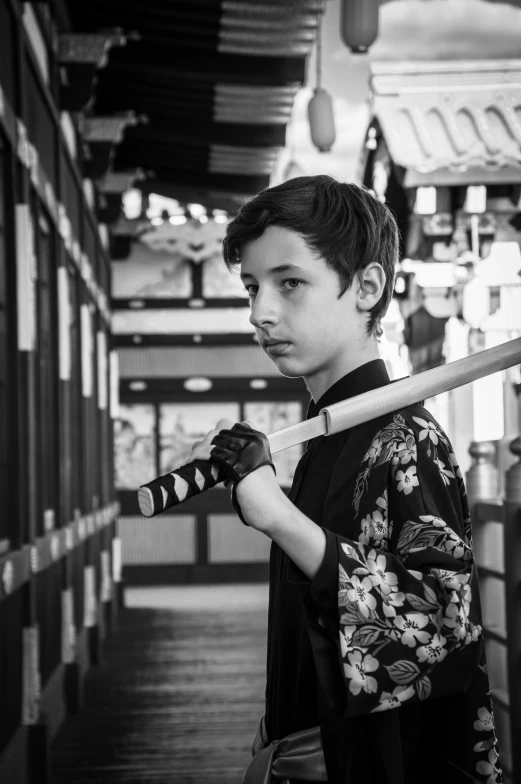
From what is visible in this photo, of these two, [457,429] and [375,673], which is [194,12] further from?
[375,673]

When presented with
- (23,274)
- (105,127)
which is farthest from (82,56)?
(23,274)

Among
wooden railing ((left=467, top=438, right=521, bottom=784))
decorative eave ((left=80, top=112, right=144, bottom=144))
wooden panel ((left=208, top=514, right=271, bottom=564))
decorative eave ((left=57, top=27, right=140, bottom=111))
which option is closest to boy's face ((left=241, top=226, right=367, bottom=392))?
wooden railing ((left=467, top=438, right=521, bottom=784))

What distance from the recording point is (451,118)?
6137mm

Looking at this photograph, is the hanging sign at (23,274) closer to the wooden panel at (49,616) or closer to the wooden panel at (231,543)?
the wooden panel at (49,616)

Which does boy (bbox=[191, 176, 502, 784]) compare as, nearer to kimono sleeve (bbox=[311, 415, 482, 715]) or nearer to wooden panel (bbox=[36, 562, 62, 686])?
kimono sleeve (bbox=[311, 415, 482, 715])

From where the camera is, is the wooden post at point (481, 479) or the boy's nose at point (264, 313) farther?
the wooden post at point (481, 479)

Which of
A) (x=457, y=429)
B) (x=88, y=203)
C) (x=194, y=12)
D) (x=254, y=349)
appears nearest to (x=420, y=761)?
(x=194, y=12)

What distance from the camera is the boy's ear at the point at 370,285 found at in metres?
1.37

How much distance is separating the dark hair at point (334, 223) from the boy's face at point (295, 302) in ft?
0.05

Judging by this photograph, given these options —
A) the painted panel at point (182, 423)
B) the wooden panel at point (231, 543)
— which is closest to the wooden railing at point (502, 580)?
the wooden panel at point (231, 543)

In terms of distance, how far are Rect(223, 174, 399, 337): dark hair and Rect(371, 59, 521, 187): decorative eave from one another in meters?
4.59

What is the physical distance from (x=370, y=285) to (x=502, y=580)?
2579 millimetres

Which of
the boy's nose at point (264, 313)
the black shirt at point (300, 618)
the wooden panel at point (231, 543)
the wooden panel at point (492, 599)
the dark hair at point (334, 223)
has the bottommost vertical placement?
the wooden panel at point (231, 543)

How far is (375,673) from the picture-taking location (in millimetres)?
1113
